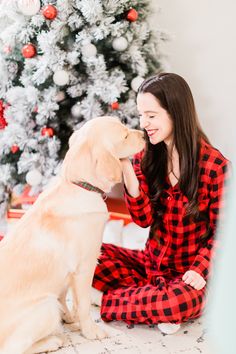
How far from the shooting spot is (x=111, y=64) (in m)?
2.41

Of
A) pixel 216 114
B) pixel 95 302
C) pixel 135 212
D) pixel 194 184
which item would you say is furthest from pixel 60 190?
pixel 216 114

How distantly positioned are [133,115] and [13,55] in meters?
0.68

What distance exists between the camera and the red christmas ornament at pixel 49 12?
84.2 inches

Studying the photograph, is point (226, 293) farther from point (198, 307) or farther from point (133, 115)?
point (133, 115)

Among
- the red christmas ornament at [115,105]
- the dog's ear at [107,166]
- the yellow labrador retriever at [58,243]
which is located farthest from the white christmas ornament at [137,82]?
the dog's ear at [107,166]

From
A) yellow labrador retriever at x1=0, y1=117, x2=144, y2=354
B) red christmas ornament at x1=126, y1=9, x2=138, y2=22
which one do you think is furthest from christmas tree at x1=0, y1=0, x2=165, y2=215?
yellow labrador retriever at x1=0, y1=117, x2=144, y2=354

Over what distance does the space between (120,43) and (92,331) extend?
1.36 m

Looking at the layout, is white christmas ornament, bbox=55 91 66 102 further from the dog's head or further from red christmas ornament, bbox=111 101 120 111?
the dog's head

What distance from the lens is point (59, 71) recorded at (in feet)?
7.22

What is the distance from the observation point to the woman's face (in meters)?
1.63

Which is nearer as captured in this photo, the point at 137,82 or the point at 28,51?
the point at 28,51

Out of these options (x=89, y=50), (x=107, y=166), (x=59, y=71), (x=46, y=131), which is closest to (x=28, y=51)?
(x=59, y=71)

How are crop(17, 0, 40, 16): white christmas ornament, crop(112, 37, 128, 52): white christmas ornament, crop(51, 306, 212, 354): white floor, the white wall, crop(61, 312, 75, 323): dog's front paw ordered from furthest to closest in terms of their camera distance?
the white wall < crop(112, 37, 128, 52): white christmas ornament < crop(17, 0, 40, 16): white christmas ornament < crop(61, 312, 75, 323): dog's front paw < crop(51, 306, 212, 354): white floor

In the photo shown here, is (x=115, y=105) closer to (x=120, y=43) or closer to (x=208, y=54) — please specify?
(x=120, y=43)
